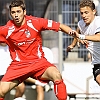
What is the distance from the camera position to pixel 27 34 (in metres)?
6.54

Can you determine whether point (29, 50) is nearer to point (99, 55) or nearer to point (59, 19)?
point (99, 55)

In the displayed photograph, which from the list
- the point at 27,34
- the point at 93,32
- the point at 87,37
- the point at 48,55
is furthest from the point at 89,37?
the point at 48,55

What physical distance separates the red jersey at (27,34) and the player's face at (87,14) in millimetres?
369

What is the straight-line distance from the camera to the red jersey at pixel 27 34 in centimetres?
653

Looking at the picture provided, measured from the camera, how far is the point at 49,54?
8.08 metres

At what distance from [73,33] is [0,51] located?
227 cm

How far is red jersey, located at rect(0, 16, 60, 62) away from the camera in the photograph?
6.53 meters

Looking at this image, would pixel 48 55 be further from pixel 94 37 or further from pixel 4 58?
pixel 94 37

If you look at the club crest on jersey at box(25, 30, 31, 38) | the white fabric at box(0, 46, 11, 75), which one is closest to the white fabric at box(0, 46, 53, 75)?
the white fabric at box(0, 46, 11, 75)

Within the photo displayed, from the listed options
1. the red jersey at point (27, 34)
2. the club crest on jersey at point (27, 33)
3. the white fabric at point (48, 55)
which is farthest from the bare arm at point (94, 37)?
the white fabric at point (48, 55)

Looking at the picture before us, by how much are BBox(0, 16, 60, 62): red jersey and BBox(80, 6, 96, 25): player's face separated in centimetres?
37

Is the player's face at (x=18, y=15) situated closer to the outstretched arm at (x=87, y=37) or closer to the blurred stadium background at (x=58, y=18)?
the outstretched arm at (x=87, y=37)

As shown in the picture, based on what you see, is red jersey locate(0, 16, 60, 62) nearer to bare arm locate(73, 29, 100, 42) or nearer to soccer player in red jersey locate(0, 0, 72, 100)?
soccer player in red jersey locate(0, 0, 72, 100)

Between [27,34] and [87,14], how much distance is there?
863 mm
